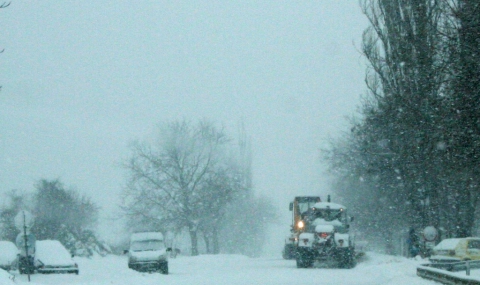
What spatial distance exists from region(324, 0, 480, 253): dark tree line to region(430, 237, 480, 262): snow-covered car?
1950mm

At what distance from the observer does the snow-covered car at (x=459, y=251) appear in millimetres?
26062

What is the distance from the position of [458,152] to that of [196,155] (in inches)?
1714

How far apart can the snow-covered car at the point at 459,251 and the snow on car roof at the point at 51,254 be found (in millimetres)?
13019

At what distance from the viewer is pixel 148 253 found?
3272 centimetres

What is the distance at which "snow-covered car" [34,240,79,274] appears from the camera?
A: 1090 inches

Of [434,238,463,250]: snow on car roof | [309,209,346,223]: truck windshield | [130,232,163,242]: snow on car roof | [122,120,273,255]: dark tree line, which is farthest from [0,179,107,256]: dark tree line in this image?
[434,238,463,250]: snow on car roof

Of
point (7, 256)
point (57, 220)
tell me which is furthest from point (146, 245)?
point (57, 220)

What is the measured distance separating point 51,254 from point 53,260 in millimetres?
496

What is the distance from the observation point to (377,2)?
38844mm

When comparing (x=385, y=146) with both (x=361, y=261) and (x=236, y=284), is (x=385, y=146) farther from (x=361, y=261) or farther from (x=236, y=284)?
(x=236, y=284)

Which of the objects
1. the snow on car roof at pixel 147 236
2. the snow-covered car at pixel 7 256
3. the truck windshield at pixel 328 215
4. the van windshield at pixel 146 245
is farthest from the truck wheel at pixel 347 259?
the snow-covered car at pixel 7 256

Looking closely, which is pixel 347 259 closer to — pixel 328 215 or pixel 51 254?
pixel 328 215

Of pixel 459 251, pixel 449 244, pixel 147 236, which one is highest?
pixel 147 236

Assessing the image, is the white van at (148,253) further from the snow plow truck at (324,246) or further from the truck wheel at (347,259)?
the truck wheel at (347,259)
